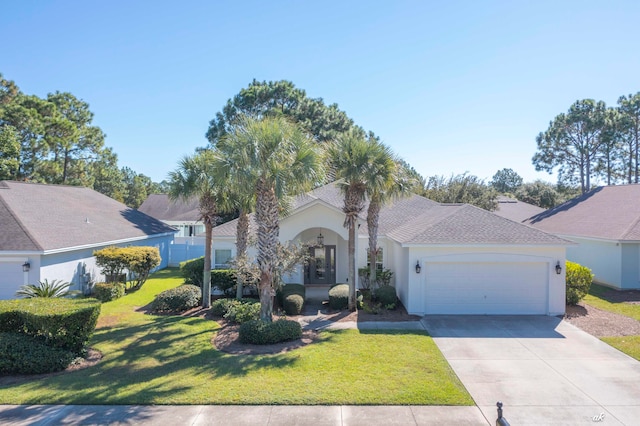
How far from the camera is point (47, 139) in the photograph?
29516mm

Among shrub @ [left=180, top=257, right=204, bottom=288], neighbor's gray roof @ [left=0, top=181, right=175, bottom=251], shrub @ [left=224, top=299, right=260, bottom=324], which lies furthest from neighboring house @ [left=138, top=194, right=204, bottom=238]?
shrub @ [left=224, top=299, right=260, bottom=324]

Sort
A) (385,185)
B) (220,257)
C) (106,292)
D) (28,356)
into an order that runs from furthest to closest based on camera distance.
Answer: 1. (220,257)
2. (106,292)
3. (385,185)
4. (28,356)

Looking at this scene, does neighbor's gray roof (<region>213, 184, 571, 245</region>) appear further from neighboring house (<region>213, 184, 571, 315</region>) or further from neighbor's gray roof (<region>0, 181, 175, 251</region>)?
neighbor's gray roof (<region>0, 181, 175, 251</region>)

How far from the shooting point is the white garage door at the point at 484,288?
14.1m

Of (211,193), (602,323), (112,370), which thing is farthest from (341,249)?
(112,370)

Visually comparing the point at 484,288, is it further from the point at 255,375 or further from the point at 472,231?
the point at 255,375

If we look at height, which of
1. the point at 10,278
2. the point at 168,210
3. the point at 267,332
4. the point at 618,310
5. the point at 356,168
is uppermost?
the point at 356,168

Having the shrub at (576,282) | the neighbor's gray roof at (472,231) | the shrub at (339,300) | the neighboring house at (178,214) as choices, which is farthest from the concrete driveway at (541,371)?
the neighboring house at (178,214)

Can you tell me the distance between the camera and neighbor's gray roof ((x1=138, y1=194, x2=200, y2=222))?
3794 centimetres

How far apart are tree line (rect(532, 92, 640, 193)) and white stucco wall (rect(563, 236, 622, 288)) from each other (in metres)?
22.0

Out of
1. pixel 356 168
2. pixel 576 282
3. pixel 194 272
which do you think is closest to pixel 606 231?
pixel 576 282

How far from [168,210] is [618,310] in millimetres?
38644

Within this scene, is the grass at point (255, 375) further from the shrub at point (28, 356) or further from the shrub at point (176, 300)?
the shrub at point (176, 300)

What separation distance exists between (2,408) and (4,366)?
203cm
